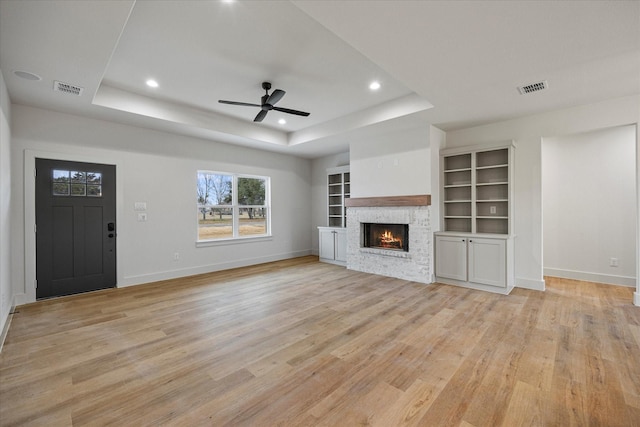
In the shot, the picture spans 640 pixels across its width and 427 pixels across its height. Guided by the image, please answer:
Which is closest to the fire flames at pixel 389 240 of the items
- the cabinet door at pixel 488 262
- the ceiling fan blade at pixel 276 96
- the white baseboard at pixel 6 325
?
the cabinet door at pixel 488 262

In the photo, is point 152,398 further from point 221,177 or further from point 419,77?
point 221,177

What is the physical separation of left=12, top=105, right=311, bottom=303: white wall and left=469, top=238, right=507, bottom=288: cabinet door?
448 centimetres

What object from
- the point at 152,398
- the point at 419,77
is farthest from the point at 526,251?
the point at 152,398

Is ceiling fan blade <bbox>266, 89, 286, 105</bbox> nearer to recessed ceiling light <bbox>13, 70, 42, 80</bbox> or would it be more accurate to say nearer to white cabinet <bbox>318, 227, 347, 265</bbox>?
recessed ceiling light <bbox>13, 70, 42, 80</bbox>

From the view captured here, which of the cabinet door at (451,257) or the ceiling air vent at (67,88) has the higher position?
the ceiling air vent at (67,88)

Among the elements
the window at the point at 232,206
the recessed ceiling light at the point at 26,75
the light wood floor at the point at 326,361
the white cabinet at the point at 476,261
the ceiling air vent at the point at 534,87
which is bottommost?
the light wood floor at the point at 326,361

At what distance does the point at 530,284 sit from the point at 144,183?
265 inches

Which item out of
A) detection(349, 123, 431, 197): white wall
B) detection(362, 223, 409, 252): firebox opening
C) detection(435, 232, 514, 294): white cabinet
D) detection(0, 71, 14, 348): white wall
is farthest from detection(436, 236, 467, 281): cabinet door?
detection(0, 71, 14, 348): white wall

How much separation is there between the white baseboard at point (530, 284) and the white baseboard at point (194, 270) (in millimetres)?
4995

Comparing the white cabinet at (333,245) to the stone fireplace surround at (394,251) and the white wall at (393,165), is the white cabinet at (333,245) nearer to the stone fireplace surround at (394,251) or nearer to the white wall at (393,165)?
the stone fireplace surround at (394,251)

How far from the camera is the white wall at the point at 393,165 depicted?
505 centimetres

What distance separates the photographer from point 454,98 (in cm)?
387

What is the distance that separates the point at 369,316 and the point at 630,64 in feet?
12.6

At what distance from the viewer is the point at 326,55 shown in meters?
3.26
